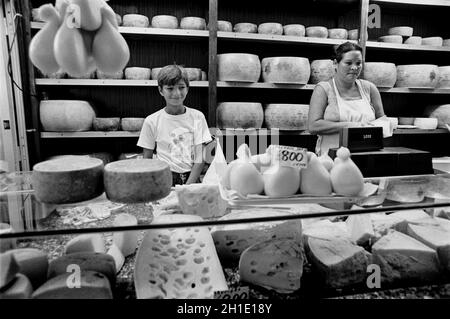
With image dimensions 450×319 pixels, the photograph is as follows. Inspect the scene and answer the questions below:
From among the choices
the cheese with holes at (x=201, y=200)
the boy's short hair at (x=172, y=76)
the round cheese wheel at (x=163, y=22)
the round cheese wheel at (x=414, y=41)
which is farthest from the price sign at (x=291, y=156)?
the round cheese wheel at (x=414, y=41)

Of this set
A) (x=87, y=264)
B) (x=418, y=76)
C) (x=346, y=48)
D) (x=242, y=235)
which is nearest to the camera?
(x=87, y=264)

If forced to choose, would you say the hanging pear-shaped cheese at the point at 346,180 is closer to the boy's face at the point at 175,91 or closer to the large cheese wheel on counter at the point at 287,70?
the boy's face at the point at 175,91

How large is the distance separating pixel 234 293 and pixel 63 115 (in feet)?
6.11

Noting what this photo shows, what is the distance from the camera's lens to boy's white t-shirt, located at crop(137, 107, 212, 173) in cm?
194

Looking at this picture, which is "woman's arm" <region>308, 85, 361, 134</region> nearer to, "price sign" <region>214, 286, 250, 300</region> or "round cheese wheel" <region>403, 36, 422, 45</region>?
"round cheese wheel" <region>403, 36, 422, 45</region>

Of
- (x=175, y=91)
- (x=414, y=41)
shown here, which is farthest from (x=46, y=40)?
(x=414, y=41)

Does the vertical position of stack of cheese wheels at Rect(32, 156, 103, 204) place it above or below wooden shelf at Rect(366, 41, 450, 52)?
below

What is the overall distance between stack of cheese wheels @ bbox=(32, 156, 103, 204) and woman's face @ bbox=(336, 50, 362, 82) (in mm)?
1633

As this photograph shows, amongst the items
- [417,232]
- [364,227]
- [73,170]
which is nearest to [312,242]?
[364,227]

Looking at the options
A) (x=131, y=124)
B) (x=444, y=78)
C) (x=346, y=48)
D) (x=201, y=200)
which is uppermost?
(x=346, y=48)

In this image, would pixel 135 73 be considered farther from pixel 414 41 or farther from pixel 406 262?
pixel 414 41

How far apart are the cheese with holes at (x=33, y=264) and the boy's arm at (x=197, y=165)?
1.09 metres

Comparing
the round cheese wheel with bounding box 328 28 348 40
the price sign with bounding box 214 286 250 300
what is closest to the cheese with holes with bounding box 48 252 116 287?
the price sign with bounding box 214 286 250 300

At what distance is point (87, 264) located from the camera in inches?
30.6
